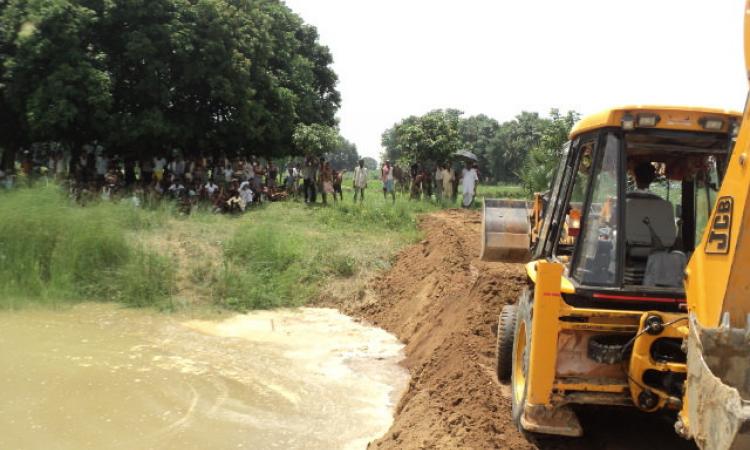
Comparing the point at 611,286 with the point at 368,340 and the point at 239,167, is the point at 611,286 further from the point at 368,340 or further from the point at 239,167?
the point at 239,167

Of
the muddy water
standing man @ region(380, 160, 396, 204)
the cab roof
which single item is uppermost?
the cab roof

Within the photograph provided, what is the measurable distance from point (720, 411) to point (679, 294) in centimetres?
182

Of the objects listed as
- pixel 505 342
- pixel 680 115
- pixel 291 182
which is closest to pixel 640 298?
pixel 680 115

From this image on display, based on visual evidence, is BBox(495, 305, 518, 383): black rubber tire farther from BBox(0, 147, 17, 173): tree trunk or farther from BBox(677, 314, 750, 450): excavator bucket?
BBox(0, 147, 17, 173): tree trunk

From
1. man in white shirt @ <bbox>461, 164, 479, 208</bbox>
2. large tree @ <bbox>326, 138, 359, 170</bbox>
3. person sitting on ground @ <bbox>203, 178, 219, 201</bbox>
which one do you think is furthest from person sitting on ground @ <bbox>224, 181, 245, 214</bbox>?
large tree @ <bbox>326, 138, 359, 170</bbox>

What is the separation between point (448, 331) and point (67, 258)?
26.8 feet

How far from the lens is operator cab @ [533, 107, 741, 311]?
4555mm

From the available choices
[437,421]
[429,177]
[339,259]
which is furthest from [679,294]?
[429,177]

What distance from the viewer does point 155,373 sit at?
29.3ft

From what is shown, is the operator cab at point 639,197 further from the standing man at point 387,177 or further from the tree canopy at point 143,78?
the standing man at point 387,177

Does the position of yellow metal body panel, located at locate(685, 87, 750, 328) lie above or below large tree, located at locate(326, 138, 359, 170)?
below

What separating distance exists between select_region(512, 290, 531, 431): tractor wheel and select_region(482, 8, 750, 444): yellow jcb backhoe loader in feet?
0.07

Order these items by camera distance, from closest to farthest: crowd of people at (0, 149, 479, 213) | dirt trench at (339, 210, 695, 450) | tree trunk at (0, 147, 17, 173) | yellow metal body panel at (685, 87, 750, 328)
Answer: yellow metal body panel at (685, 87, 750, 328), dirt trench at (339, 210, 695, 450), crowd of people at (0, 149, 479, 213), tree trunk at (0, 147, 17, 173)

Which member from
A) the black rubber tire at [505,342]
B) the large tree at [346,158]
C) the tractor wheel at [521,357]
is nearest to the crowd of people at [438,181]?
the black rubber tire at [505,342]
